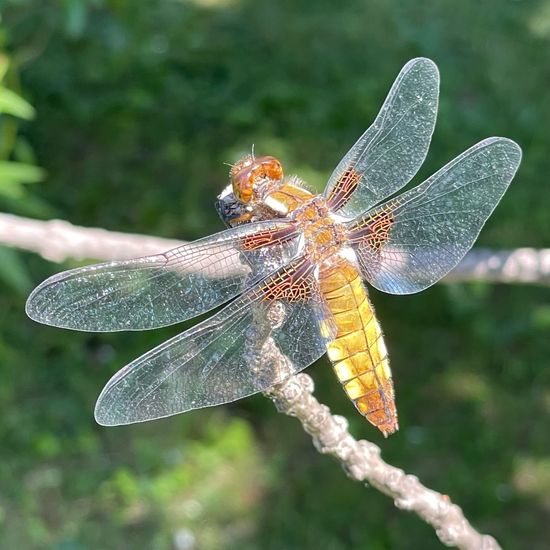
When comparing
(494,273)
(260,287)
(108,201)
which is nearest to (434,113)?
(260,287)

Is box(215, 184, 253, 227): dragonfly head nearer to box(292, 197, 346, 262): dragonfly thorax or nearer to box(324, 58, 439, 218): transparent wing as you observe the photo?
box(292, 197, 346, 262): dragonfly thorax

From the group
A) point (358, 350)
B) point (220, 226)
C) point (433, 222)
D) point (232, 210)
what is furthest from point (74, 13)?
point (358, 350)

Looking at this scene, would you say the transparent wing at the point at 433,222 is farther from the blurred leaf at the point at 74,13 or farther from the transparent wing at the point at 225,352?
the blurred leaf at the point at 74,13

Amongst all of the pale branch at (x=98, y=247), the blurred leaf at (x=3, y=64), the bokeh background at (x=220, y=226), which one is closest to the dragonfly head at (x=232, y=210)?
the pale branch at (x=98, y=247)

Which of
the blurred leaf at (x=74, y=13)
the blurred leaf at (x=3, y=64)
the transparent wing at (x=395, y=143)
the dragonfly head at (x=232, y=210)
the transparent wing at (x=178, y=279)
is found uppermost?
the blurred leaf at (x=74, y=13)

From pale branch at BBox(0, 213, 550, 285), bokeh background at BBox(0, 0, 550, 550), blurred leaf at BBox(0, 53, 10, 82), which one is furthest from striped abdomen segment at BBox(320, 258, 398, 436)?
blurred leaf at BBox(0, 53, 10, 82)

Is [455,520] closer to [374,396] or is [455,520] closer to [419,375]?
[374,396]
